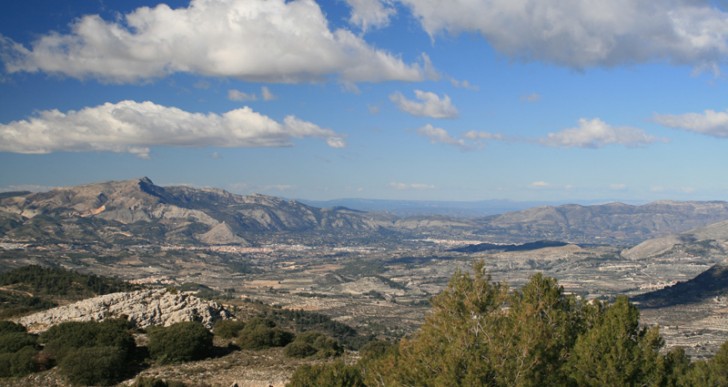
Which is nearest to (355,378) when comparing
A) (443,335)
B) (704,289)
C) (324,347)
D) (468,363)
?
(443,335)

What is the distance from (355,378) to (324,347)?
56.8 feet

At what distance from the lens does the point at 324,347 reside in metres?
44.3

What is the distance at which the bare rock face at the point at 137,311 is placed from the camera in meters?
48.6

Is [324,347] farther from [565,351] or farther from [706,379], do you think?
[706,379]

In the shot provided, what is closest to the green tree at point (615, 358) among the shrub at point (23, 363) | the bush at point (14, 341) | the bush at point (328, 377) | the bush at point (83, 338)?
the bush at point (328, 377)

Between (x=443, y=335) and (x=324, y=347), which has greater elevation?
(x=443, y=335)

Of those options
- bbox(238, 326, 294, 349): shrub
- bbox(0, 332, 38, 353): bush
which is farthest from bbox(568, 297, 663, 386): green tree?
bbox(0, 332, 38, 353): bush

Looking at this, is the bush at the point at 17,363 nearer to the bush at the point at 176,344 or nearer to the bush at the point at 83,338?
the bush at the point at 83,338

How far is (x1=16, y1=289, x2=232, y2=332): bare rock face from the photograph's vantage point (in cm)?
4856

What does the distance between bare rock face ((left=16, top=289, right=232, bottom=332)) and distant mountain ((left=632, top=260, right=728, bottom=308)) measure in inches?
4698

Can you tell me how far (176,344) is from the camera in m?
37.5

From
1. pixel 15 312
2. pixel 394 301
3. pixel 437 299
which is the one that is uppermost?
pixel 437 299

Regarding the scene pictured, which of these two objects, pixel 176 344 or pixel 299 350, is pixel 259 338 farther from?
pixel 176 344

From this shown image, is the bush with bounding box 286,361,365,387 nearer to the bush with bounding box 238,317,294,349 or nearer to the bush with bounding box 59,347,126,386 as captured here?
the bush with bounding box 59,347,126,386
